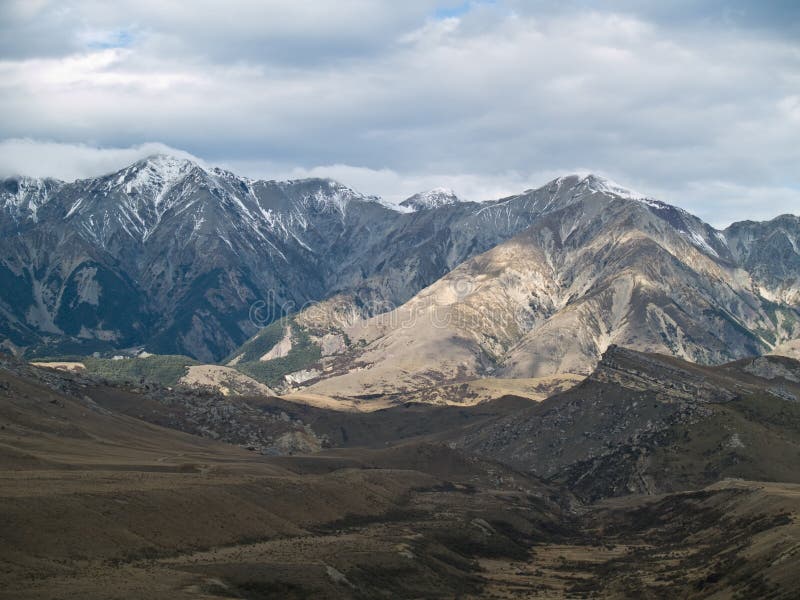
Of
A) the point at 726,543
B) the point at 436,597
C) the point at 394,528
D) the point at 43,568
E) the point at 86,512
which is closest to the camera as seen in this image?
the point at 43,568

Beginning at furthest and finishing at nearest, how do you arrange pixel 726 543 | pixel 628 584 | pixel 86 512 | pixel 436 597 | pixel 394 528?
1. pixel 394 528
2. pixel 726 543
3. pixel 628 584
4. pixel 436 597
5. pixel 86 512

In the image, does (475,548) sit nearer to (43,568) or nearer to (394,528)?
(394,528)

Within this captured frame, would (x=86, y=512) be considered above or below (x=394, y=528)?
above

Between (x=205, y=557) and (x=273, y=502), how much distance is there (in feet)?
138

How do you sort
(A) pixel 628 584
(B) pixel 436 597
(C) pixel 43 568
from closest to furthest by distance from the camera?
1. (C) pixel 43 568
2. (B) pixel 436 597
3. (A) pixel 628 584

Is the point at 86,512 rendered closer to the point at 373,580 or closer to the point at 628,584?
the point at 373,580

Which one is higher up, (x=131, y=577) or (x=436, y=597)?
(x=131, y=577)

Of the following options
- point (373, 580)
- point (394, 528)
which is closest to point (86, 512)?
point (373, 580)

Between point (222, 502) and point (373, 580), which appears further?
point (222, 502)

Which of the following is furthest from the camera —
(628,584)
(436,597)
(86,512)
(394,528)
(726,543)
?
(394,528)

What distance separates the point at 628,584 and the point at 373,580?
41.1m

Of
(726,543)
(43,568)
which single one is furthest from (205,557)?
(726,543)

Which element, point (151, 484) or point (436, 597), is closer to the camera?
point (436, 597)

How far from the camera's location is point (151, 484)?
515 feet
